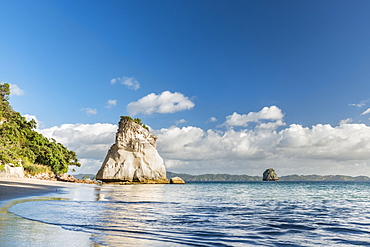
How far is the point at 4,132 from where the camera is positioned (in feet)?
147

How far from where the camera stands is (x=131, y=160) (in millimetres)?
83125

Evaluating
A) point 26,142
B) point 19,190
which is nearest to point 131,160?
point 26,142

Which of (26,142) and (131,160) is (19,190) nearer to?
(26,142)

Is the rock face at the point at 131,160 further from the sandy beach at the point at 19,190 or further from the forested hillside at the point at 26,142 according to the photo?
the sandy beach at the point at 19,190

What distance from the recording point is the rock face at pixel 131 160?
8075 cm

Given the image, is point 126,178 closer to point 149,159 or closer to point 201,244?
point 149,159

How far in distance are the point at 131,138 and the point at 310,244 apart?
8051cm

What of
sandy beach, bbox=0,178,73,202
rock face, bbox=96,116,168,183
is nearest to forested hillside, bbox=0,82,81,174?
rock face, bbox=96,116,168,183

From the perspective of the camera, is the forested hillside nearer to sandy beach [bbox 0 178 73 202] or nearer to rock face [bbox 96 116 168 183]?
rock face [bbox 96 116 168 183]

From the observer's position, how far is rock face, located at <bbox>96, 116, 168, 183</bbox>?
80.8 metres

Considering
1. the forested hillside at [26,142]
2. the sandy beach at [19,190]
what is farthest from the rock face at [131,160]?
the sandy beach at [19,190]

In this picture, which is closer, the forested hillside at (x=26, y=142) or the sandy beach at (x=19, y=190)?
the sandy beach at (x=19, y=190)

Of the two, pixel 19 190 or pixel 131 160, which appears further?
pixel 131 160

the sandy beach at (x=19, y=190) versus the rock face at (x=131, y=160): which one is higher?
the rock face at (x=131, y=160)
